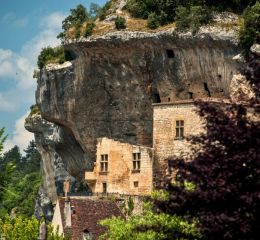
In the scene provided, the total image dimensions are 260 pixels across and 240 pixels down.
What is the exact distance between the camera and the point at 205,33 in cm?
5597

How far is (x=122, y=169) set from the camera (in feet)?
171

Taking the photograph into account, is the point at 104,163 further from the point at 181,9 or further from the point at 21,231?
the point at 21,231

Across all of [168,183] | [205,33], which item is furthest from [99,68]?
[168,183]

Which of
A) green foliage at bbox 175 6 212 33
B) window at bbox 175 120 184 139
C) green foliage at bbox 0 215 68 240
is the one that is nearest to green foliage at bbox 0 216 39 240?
green foliage at bbox 0 215 68 240

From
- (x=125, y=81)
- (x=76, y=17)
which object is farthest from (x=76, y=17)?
(x=125, y=81)

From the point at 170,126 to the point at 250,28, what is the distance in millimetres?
11006

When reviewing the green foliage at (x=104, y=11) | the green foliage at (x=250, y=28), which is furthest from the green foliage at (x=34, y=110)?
the green foliage at (x=250, y=28)

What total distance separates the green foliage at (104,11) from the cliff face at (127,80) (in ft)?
10.7

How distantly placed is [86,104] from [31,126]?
1219 centimetres

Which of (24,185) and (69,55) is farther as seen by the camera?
(24,185)

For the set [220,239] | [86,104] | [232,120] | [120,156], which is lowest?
[220,239]

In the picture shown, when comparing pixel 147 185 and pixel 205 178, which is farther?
pixel 147 185

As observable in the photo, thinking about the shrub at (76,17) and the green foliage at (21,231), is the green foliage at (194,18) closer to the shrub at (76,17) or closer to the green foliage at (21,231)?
the shrub at (76,17)

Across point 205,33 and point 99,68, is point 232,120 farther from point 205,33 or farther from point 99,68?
point 99,68
